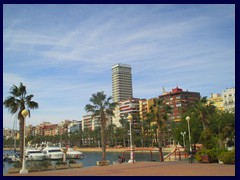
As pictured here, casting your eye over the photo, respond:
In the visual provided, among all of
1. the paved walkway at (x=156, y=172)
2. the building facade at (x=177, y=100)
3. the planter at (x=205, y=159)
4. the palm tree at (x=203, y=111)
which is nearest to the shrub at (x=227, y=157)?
the planter at (x=205, y=159)

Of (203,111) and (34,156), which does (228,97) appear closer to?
(203,111)

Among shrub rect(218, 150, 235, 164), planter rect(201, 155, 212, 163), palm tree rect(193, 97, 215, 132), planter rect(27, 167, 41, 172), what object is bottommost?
planter rect(27, 167, 41, 172)

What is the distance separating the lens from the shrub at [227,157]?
18.0 m

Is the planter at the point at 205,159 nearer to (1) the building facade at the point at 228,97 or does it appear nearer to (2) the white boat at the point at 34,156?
(2) the white boat at the point at 34,156

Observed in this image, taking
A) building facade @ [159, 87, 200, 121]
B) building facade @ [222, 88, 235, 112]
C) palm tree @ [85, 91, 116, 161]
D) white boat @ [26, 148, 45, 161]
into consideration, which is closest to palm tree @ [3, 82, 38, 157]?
palm tree @ [85, 91, 116, 161]

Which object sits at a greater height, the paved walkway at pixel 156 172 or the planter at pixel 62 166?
the paved walkway at pixel 156 172

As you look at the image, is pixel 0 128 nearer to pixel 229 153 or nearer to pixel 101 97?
pixel 229 153

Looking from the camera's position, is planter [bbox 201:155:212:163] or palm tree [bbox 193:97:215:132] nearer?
planter [bbox 201:155:212:163]

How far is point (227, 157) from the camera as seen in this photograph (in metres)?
18.1

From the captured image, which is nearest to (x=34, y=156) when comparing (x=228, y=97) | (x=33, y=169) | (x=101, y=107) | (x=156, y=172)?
(x=101, y=107)

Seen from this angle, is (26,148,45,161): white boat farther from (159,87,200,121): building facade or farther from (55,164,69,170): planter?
(159,87,200,121): building facade

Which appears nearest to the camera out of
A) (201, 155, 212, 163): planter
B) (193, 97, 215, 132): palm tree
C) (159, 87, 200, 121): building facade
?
(201, 155, 212, 163): planter

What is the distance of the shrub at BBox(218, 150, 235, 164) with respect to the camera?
18000 mm
